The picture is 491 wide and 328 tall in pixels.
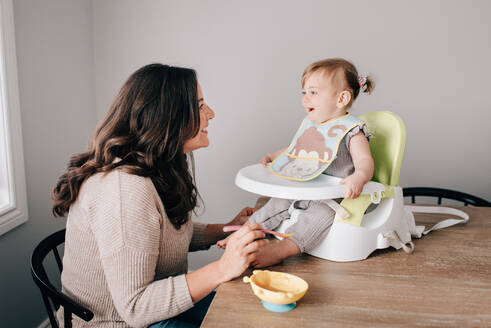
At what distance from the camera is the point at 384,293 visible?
2.84ft

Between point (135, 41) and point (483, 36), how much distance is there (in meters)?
1.68

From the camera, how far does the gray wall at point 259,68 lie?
72.8 inches

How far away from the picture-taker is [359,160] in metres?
1.09

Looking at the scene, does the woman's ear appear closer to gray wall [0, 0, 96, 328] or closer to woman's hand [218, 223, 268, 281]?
woman's hand [218, 223, 268, 281]

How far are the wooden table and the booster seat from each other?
0.11 ft

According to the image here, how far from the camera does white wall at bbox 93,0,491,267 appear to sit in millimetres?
1923

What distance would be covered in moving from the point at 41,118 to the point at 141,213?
3.35ft

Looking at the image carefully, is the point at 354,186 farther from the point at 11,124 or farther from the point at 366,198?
the point at 11,124

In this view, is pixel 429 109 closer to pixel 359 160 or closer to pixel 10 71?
pixel 359 160

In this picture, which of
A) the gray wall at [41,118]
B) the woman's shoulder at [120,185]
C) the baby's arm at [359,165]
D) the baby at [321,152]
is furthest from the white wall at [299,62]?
the woman's shoulder at [120,185]

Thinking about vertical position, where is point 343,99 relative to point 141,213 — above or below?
above

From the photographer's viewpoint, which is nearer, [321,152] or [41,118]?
[321,152]

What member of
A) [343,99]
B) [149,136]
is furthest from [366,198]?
[149,136]

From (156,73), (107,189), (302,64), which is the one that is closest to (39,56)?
(156,73)
